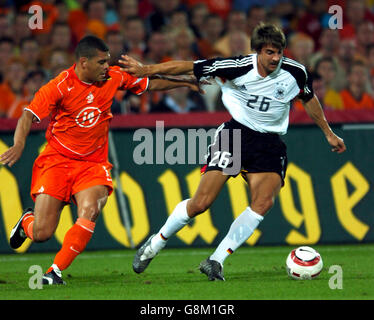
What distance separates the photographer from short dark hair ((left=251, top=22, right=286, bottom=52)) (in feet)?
24.7

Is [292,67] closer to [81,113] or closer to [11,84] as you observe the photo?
[81,113]

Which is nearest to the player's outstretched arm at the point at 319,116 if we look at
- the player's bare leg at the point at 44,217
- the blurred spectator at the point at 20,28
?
the player's bare leg at the point at 44,217

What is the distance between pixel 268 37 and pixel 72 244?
2.53 meters

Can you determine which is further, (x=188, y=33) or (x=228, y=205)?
(x=188, y=33)

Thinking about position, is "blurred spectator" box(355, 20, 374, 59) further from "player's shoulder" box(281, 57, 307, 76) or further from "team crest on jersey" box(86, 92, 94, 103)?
"team crest on jersey" box(86, 92, 94, 103)

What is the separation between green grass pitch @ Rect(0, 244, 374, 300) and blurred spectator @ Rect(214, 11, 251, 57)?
4247mm

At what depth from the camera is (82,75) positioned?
26.3 feet

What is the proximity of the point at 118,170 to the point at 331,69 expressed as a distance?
398 cm

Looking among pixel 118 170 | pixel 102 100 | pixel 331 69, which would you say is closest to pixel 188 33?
pixel 331 69

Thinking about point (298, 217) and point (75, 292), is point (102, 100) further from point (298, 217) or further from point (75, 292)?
point (298, 217)

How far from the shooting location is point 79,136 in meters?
8.12

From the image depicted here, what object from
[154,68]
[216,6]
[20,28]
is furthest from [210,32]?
[154,68]

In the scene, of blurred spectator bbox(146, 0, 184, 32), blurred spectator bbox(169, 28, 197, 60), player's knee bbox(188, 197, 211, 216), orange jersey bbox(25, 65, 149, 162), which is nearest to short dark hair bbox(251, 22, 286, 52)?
orange jersey bbox(25, 65, 149, 162)

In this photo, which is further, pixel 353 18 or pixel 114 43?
pixel 353 18
